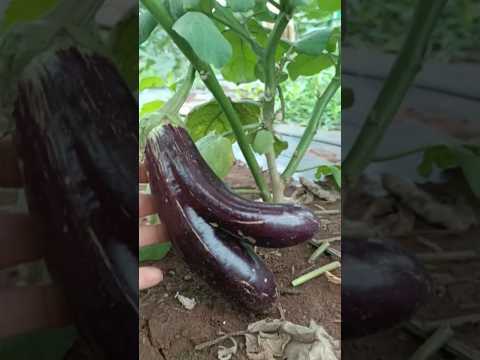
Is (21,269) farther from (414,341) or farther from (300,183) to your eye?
(300,183)

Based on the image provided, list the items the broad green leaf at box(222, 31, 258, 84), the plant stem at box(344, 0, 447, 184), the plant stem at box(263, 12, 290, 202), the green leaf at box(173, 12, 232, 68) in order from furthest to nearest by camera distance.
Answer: the broad green leaf at box(222, 31, 258, 84)
the plant stem at box(263, 12, 290, 202)
the green leaf at box(173, 12, 232, 68)
the plant stem at box(344, 0, 447, 184)

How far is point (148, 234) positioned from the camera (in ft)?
1.99

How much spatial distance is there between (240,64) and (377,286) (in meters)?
0.48

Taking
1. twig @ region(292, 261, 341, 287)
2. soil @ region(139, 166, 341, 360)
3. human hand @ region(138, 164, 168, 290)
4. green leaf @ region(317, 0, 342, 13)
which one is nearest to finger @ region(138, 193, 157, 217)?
human hand @ region(138, 164, 168, 290)

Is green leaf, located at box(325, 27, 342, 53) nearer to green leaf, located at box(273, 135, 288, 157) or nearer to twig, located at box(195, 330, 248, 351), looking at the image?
green leaf, located at box(273, 135, 288, 157)

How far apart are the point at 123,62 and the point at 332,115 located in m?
0.47

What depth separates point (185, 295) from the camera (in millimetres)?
639

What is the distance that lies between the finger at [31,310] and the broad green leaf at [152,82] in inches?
13.8

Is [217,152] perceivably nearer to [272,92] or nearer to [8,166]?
[272,92]

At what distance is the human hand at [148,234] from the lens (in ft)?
1.91

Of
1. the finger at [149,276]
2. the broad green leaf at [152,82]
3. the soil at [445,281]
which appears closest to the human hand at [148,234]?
the finger at [149,276]

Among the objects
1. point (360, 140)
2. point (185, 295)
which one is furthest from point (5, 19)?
point (185, 295)

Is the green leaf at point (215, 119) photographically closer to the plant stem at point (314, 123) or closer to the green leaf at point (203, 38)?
the plant stem at point (314, 123)

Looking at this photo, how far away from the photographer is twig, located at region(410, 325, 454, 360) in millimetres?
309
